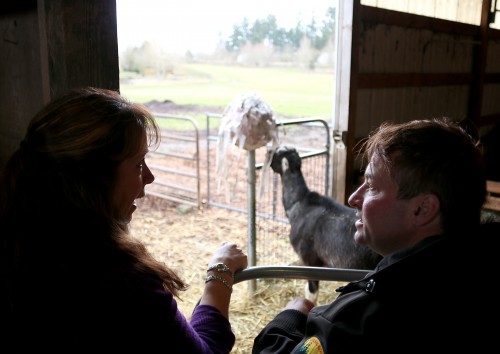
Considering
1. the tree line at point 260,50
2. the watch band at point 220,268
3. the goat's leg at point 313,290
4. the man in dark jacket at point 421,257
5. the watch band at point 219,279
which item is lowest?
the goat's leg at point 313,290

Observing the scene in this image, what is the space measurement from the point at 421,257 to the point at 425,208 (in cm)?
13

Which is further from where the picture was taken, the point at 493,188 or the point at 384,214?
the point at 493,188

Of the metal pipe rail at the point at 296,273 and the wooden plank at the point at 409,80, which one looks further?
the wooden plank at the point at 409,80

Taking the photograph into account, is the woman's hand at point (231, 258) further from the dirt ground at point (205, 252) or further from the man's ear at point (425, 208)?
the dirt ground at point (205, 252)

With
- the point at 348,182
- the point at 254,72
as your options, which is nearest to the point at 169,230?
the point at 348,182

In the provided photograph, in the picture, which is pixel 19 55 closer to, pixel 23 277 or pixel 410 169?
pixel 23 277

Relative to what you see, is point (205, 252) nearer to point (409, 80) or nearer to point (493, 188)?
point (493, 188)

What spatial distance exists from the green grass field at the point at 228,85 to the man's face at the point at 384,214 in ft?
45.8

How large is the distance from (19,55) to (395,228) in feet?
4.67

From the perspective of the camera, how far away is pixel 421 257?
3.20 ft

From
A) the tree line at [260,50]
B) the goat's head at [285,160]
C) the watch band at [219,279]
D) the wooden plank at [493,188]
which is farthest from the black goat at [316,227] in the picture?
the tree line at [260,50]

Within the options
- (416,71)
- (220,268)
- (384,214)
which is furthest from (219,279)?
(416,71)

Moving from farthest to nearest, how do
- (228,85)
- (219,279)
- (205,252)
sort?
1. (228,85)
2. (205,252)
3. (219,279)

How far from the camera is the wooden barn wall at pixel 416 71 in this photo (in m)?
4.79
